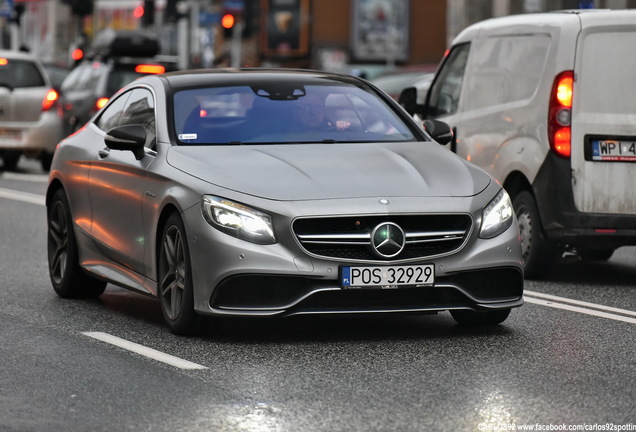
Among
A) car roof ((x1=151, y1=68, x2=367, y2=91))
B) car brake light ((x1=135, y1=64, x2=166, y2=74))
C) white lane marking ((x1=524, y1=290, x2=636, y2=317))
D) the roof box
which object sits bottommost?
the roof box

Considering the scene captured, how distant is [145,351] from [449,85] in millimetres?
5608

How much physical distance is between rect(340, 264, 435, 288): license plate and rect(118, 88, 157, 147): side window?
1.78 m

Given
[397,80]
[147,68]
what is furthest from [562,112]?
[147,68]

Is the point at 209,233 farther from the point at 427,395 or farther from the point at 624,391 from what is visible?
the point at 624,391

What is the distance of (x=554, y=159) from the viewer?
1127 centimetres

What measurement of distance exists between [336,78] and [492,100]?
2.54 metres

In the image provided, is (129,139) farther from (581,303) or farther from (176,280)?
(581,303)

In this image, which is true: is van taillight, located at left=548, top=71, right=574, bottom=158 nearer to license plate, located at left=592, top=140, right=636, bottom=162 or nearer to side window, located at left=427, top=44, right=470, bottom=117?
license plate, located at left=592, top=140, right=636, bottom=162

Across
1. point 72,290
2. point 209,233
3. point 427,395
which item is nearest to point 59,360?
point 209,233

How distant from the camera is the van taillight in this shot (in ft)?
36.7

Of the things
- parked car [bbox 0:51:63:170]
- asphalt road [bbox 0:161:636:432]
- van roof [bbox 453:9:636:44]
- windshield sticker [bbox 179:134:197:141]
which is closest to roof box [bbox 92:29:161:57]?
parked car [bbox 0:51:63:170]

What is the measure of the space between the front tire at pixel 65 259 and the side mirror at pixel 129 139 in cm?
128

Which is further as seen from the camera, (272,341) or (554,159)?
(554,159)

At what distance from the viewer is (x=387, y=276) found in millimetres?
8172
